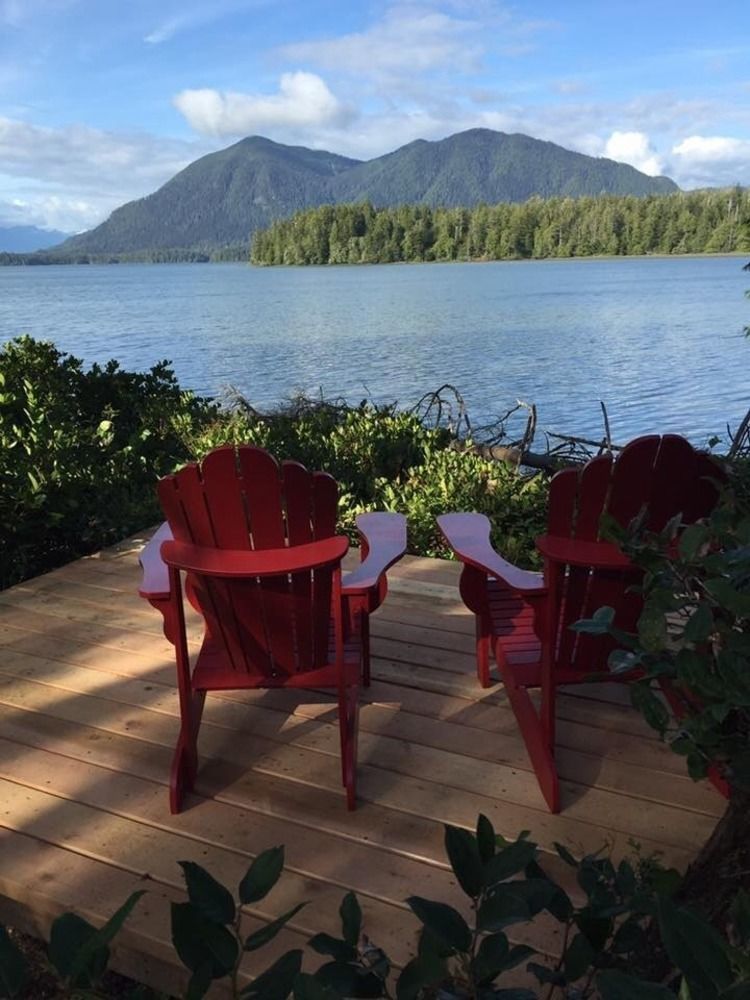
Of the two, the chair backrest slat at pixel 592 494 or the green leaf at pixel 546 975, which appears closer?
the green leaf at pixel 546 975

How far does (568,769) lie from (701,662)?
1.46 m

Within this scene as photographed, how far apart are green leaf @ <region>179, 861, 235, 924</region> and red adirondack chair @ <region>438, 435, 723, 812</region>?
1381 mm

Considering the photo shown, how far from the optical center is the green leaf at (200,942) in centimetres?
66

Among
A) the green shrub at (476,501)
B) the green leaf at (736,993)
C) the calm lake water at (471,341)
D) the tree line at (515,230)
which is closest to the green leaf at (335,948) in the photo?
the green leaf at (736,993)

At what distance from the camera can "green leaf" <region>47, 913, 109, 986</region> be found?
621 mm

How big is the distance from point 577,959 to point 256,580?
4.69 feet

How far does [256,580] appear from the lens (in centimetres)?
209

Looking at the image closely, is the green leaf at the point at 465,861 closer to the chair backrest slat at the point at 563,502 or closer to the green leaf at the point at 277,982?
the green leaf at the point at 277,982

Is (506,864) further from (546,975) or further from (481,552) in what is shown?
(481,552)

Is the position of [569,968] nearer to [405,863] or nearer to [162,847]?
[405,863]

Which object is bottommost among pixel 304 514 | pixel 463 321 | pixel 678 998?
pixel 463 321

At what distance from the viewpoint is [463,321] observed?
2747cm

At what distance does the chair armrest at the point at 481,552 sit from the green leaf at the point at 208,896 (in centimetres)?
147

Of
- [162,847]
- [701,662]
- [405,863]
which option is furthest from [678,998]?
[162,847]
